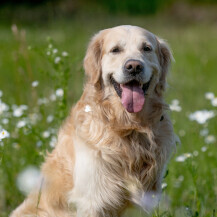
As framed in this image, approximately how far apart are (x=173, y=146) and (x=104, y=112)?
24.2 inches

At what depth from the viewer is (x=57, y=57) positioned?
4.04 m

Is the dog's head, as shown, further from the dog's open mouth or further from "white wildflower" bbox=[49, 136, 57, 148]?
"white wildflower" bbox=[49, 136, 57, 148]

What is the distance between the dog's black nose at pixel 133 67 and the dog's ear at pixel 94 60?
1.15 ft

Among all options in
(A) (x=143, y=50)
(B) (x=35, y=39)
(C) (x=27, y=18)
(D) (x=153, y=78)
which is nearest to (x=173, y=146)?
(D) (x=153, y=78)

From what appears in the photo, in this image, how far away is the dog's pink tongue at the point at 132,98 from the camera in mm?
3254

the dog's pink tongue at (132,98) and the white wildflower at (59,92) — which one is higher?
the dog's pink tongue at (132,98)

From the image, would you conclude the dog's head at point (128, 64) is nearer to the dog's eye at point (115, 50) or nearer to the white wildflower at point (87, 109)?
the dog's eye at point (115, 50)

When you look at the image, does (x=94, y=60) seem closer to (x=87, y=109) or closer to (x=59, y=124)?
(x=87, y=109)

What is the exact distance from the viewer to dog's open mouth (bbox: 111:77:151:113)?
3.26 metres

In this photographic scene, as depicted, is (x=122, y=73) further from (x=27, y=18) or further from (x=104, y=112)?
(x=27, y=18)

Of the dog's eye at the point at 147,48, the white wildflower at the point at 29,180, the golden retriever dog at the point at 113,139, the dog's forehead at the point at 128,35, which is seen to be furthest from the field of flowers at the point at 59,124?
the dog's forehead at the point at 128,35

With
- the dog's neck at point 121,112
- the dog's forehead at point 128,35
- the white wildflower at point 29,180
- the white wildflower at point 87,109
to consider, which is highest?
the dog's forehead at point 128,35

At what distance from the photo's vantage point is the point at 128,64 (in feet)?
10.5

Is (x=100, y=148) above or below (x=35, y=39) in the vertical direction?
above
